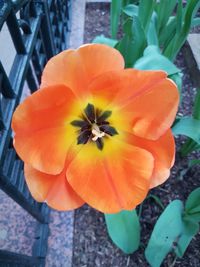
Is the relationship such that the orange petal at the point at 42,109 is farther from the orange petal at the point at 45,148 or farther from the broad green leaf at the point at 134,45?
the broad green leaf at the point at 134,45

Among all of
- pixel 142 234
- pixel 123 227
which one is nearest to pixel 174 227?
pixel 123 227

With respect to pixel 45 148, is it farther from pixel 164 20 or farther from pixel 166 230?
pixel 164 20

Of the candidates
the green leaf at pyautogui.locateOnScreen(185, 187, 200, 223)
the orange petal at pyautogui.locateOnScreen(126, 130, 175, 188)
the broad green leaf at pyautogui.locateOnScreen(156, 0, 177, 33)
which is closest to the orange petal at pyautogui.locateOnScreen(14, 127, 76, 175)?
the orange petal at pyautogui.locateOnScreen(126, 130, 175, 188)

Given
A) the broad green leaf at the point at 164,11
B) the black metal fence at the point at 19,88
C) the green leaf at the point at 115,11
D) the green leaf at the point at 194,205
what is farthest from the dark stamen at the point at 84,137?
the broad green leaf at the point at 164,11

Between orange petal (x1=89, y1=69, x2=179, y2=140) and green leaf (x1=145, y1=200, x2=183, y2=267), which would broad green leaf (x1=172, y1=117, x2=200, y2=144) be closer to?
green leaf (x1=145, y1=200, x2=183, y2=267)

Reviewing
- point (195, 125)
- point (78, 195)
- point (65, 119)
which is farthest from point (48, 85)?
point (195, 125)

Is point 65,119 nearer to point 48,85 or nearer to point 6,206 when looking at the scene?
point 48,85
